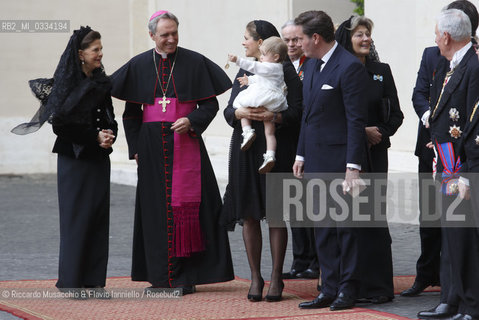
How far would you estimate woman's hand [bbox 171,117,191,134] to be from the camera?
6.76 meters

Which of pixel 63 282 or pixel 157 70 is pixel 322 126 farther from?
pixel 63 282

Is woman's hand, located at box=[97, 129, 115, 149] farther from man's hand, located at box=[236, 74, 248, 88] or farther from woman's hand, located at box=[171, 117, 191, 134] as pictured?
man's hand, located at box=[236, 74, 248, 88]

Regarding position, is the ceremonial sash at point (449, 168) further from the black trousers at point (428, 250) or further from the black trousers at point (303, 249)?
the black trousers at point (303, 249)

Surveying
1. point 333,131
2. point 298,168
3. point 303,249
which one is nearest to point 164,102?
point 298,168

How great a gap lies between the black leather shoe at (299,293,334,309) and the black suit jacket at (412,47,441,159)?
4.26 feet

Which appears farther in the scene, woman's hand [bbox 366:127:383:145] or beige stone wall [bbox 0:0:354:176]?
beige stone wall [bbox 0:0:354:176]

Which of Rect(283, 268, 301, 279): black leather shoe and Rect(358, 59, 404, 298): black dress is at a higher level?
Rect(358, 59, 404, 298): black dress

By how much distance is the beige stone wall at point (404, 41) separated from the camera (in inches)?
414

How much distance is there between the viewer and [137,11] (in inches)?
730

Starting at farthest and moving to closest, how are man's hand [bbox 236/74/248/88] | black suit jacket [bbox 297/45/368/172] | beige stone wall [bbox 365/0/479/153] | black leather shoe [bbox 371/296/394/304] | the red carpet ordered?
1. beige stone wall [bbox 365/0/479/153]
2. man's hand [bbox 236/74/248/88]
3. black leather shoe [bbox 371/296/394/304]
4. black suit jacket [bbox 297/45/368/172]
5. the red carpet

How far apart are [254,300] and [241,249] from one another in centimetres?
256

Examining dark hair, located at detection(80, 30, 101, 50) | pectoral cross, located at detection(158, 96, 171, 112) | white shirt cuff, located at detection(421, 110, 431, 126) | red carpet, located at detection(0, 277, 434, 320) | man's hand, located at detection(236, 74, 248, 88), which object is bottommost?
red carpet, located at detection(0, 277, 434, 320)

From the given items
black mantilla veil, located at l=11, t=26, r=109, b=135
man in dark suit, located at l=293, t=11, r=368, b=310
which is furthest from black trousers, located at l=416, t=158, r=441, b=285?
black mantilla veil, located at l=11, t=26, r=109, b=135

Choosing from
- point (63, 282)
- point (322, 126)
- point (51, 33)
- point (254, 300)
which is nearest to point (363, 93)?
point (322, 126)
